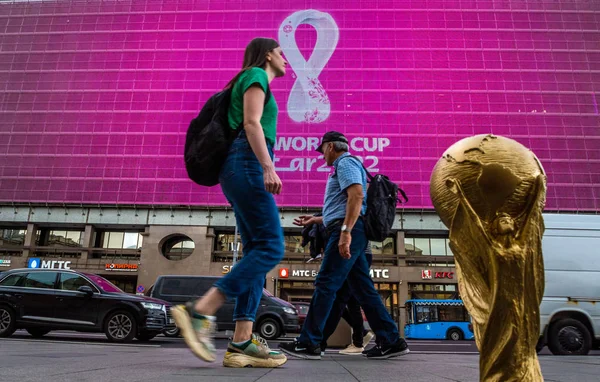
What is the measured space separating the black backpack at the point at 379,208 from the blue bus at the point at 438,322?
1846 cm

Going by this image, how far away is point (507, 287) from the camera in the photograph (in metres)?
0.97

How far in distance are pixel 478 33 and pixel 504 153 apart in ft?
131

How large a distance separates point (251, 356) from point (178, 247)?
32.1 meters

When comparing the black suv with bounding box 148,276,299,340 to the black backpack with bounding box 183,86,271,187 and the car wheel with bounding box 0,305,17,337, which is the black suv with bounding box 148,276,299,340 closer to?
the car wheel with bounding box 0,305,17,337

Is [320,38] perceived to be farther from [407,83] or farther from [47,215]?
[47,215]

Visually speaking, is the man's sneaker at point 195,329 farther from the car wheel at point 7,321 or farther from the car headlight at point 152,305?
the car wheel at point 7,321

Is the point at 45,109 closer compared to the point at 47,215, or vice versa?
the point at 47,215

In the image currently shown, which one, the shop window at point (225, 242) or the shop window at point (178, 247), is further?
the shop window at point (225, 242)

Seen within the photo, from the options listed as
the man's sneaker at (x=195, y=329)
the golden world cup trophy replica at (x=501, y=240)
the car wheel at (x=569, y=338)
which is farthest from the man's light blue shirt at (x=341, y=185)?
the car wheel at (x=569, y=338)

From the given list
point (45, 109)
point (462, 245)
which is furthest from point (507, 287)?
point (45, 109)

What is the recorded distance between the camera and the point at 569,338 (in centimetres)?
726

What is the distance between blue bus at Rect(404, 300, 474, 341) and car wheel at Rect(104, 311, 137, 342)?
648 inches

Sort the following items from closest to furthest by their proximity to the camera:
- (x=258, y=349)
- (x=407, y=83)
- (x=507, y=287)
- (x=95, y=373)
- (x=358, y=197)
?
(x=507, y=287)
(x=95, y=373)
(x=258, y=349)
(x=358, y=197)
(x=407, y=83)

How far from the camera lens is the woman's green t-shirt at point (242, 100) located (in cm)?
247
